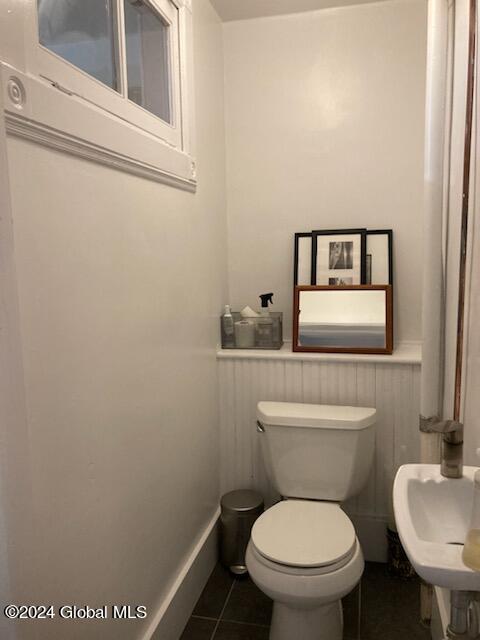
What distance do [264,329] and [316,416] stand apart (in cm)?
50

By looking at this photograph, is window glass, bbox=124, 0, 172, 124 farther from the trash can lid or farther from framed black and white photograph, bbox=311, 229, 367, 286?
the trash can lid

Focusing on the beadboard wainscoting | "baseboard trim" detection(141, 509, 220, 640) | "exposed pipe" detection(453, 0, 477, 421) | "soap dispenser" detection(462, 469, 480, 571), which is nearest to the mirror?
the beadboard wainscoting

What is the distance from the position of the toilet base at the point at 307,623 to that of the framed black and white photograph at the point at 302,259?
131 cm

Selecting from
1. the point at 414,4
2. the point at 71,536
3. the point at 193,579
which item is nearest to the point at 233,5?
the point at 414,4

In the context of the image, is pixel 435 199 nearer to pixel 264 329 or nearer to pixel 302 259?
pixel 302 259

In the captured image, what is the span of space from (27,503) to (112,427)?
1.44 feet

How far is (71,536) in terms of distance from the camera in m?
1.14

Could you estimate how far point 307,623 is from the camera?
158cm

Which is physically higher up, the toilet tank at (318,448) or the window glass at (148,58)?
the window glass at (148,58)

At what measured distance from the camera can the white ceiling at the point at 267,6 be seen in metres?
2.13

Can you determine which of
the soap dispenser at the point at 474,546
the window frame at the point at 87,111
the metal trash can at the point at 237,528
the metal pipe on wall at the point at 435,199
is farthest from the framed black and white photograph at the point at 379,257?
the soap dispenser at the point at 474,546

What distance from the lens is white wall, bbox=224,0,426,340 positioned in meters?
2.17

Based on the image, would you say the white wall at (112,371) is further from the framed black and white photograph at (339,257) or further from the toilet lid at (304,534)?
the framed black and white photograph at (339,257)

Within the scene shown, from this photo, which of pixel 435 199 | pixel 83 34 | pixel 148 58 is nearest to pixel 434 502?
pixel 435 199
